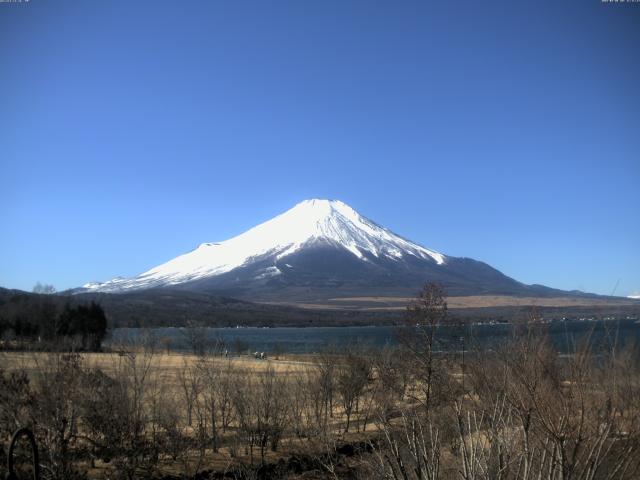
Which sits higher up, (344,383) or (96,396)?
(96,396)

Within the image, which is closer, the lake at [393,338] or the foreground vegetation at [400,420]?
the foreground vegetation at [400,420]

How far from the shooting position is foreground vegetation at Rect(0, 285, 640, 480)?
5.49 m

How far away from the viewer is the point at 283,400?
19.3 m

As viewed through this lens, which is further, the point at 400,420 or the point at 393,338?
the point at 393,338

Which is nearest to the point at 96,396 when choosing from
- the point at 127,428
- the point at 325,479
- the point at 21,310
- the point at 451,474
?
the point at 127,428

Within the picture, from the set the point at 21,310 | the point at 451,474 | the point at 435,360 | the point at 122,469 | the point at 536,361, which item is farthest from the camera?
the point at 21,310

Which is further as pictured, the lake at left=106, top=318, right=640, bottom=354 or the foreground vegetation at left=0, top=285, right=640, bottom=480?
the lake at left=106, top=318, right=640, bottom=354

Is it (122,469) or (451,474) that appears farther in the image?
(122,469)

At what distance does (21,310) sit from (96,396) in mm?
74442

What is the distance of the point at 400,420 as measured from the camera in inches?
675

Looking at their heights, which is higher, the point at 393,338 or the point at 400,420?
the point at 400,420

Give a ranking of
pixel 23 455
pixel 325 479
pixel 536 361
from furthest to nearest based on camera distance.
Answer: pixel 325 479 → pixel 23 455 → pixel 536 361

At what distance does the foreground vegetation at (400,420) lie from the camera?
5.49 m

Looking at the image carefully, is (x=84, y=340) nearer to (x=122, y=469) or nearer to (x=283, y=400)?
(x=283, y=400)
